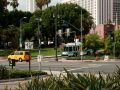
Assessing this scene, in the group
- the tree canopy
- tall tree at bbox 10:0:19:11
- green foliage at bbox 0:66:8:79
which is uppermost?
tall tree at bbox 10:0:19:11

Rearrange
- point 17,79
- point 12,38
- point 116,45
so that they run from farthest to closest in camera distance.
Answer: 1. point 12,38
2. point 116,45
3. point 17,79

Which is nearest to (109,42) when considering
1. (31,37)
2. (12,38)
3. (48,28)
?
(12,38)

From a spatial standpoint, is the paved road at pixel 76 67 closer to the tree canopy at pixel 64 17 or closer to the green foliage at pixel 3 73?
the green foliage at pixel 3 73

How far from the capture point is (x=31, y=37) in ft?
423

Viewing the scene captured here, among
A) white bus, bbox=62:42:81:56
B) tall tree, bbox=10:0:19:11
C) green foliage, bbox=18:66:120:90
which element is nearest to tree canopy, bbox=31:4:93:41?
tall tree, bbox=10:0:19:11

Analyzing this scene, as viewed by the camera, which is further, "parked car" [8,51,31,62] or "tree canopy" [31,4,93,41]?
"tree canopy" [31,4,93,41]

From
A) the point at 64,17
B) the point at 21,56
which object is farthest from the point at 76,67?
the point at 64,17

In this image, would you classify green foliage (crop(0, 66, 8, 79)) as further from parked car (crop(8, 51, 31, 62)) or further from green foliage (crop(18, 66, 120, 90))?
parked car (crop(8, 51, 31, 62))

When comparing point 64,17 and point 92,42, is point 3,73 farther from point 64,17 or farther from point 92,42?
point 64,17

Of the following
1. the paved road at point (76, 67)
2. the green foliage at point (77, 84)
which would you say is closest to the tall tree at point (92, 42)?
the paved road at point (76, 67)

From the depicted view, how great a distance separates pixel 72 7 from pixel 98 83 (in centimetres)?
11340

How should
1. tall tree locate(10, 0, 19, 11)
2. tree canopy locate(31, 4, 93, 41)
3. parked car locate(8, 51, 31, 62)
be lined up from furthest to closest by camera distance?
tall tree locate(10, 0, 19, 11) < tree canopy locate(31, 4, 93, 41) < parked car locate(8, 51, 31, 62)

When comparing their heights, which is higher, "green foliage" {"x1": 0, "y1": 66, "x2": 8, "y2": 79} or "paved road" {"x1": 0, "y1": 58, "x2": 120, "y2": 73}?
"green foliage" {"x1": 0, "y1": 66, "x2": 8, "y2": 79}

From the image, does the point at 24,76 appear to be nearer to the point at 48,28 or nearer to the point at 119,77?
the point at 119,77
